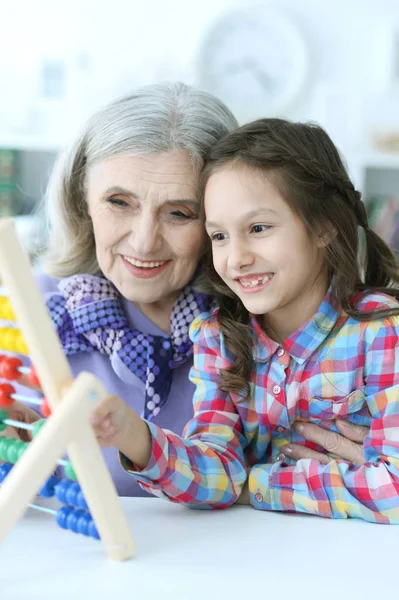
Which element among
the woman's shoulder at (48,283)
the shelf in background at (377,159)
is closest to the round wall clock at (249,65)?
the shelf in background at (377,159)

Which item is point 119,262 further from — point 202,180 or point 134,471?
point 134,471

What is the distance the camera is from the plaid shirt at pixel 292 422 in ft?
4.12

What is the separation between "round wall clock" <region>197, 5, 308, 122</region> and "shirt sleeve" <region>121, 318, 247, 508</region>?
3.35 meters

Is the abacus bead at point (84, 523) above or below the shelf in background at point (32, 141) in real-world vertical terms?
below

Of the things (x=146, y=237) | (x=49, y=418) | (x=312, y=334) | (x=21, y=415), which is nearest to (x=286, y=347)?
(x=312, y=334)

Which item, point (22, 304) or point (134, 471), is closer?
point (22, 304)

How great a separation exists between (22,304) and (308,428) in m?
0.64

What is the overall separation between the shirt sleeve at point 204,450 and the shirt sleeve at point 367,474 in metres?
0.05

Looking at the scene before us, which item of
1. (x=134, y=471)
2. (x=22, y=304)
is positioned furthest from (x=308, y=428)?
(x=22, y=304)

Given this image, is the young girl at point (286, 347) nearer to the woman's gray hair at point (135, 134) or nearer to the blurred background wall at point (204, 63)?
the woman's gray hair at point (135, 134)

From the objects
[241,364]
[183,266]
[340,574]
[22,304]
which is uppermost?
[22,304]

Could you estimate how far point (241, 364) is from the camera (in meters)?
1.43

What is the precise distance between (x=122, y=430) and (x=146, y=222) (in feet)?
1.73

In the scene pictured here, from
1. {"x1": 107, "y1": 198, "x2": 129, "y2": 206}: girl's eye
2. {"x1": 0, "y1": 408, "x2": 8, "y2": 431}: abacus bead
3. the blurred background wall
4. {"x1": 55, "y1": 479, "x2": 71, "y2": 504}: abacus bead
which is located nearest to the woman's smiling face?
{"x1": 107, "y1": 198, "x2": 129, "y2": 206}: girl's eye
